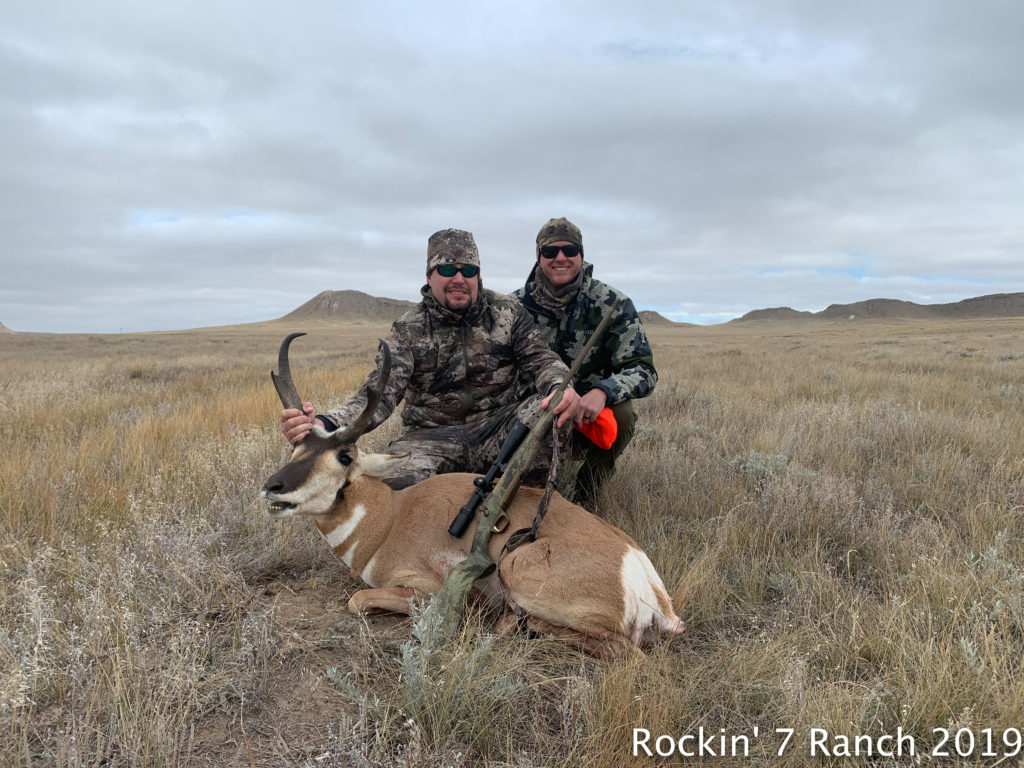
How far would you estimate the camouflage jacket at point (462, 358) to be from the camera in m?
5.34

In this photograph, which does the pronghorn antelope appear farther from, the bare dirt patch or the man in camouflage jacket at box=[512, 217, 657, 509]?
the man in camouflage jacket at box=[512, 217, 657, 509]

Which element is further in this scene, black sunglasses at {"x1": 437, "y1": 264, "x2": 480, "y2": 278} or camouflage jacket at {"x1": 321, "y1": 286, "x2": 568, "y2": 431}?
camouflage jacket at {"x1": 321, "y1": 286, "x2": 568, "y2": 431}

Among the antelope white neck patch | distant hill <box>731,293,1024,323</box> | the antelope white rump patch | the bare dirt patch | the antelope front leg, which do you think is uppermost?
distant hill <box>731,293,1024,323</box>

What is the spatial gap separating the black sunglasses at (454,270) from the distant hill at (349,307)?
147902 millimetres

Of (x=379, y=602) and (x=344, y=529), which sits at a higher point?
(x=344, y=529)

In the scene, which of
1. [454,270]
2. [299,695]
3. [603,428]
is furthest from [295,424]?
[603,428]

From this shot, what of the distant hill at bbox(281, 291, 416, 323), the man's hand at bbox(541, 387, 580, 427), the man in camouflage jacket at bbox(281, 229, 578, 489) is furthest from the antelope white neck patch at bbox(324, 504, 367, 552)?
the distant hill at bbox(281, 291, 416, 323)

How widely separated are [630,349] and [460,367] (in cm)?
167

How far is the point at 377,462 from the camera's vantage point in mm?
3758

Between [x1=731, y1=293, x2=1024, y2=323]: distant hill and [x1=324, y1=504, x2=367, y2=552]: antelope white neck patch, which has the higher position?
[x1=731, y1=293, x2=1024, y2=323]: distant hill

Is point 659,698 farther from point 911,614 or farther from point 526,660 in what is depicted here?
point 911,614

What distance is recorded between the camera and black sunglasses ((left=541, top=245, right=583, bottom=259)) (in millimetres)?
5570

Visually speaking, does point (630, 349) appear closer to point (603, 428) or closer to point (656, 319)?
point (603, 428)

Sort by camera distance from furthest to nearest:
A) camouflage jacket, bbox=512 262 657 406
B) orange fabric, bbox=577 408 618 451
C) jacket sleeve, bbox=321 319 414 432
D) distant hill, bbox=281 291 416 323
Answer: distant hill, bbox=281 291 416 323 < camouflage jacket, bbox=512 262 657 406 < jacket sleeve, bbox=321 319 414 432 < orange fabric, bbox=577 408 618 451
